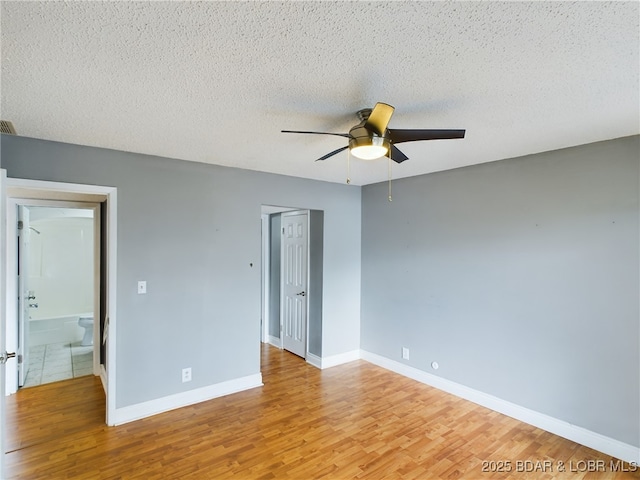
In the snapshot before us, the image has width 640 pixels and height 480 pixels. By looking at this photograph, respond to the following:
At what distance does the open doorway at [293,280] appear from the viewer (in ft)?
14.7

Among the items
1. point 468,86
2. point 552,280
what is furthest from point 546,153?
point 468,86

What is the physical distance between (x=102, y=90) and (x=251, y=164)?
1.72 metres

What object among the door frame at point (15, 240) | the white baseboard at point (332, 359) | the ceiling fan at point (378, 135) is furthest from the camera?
the white baseboard at point (332, 359)

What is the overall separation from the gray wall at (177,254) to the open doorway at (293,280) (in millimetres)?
664

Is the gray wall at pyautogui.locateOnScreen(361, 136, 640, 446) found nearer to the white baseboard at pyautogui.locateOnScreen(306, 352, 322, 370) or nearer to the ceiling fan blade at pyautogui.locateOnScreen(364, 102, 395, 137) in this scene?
the white baseboard at pyautogui.locateOnScreen(306, 352, 322, 370)

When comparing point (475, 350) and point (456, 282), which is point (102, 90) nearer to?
point (456, 282)

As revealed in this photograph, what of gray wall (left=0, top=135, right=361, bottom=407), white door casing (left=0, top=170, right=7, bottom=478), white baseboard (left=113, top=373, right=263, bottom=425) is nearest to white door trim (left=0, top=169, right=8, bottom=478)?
white door casing (left=0, top=170, right=7, bottom=478)

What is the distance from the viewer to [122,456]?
2.51m

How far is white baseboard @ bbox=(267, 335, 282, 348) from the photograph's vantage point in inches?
205

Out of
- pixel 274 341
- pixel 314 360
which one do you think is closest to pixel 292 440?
pixel 314 360

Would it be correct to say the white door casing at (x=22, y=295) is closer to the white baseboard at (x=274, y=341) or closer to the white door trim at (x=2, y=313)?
the white door trim at (x=2, y=313)

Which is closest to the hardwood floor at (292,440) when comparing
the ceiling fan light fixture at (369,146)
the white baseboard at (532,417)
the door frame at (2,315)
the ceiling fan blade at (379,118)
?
the white baseboard at (532,417)

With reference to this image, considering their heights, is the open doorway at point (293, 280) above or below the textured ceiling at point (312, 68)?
below

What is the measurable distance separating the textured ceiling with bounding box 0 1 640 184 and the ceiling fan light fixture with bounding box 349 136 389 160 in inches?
9.0
